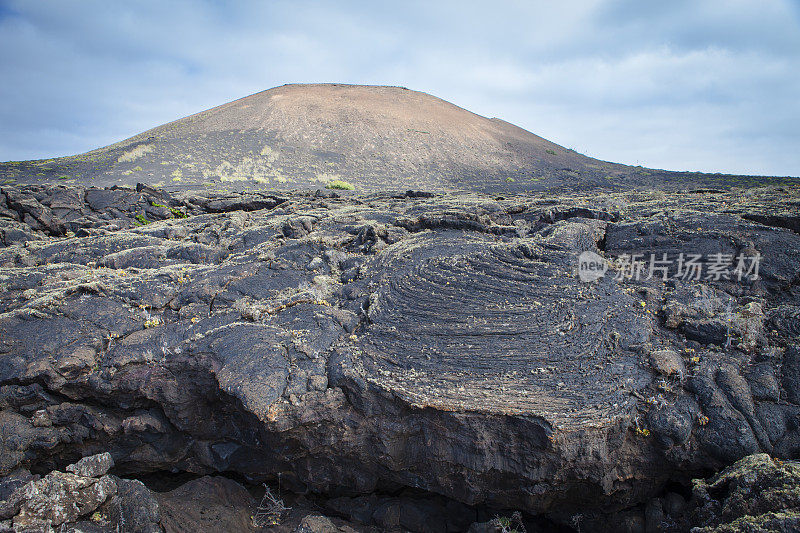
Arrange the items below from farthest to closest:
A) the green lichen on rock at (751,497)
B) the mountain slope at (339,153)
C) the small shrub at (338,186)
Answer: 1. the mountain slope at (339,153)
2. the small shrub at (338,186)
3. the green lichen on rock at (751,497)

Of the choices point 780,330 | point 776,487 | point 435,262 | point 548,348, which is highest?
point 435,262

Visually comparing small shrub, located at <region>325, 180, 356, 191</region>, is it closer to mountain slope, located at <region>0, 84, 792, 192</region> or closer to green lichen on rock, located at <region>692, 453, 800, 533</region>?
mountain slope, located at <region>0, 84, 792, 192</region>

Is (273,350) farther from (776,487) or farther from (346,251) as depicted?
(776,487)

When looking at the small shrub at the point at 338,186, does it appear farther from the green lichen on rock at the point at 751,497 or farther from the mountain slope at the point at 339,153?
the green lichen on rock at the point at 751,497

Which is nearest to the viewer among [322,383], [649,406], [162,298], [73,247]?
[649,406]

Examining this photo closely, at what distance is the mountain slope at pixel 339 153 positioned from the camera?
81.2ft

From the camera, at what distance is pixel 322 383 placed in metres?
5.00

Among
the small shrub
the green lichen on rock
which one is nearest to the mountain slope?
the small shrub

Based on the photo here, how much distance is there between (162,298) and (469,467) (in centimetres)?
526

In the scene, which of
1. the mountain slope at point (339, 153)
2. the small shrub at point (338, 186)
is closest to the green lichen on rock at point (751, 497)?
the mountain slope at point (339, 153)

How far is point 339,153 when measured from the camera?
3166 centimetres

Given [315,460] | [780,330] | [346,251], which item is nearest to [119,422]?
[315,460]

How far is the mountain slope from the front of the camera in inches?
974

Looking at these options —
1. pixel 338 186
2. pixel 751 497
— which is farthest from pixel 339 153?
pixel 751 497
